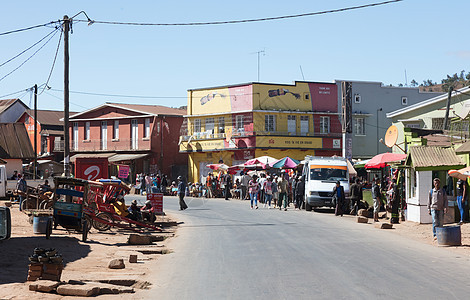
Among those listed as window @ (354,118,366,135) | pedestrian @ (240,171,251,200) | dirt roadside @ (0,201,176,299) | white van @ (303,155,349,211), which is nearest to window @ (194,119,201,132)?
window @ (354,118,366,135)

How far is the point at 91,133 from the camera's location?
71562 millimetres

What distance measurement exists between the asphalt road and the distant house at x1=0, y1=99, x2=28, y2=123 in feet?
213

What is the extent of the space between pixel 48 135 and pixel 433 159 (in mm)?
58628

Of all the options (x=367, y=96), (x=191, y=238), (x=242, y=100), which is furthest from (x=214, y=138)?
(x=191, y=238)

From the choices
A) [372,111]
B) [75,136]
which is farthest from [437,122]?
[75,136]

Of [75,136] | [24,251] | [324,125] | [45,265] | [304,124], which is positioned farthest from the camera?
[75,136]

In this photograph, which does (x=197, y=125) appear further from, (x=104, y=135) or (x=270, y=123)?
(x=104, y=135)

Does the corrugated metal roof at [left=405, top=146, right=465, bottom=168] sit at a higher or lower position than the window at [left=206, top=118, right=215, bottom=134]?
lower

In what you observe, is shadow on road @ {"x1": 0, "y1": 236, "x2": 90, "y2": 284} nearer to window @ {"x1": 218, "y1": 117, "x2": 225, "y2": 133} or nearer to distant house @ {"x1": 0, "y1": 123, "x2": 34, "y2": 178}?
distant house @ {"x1": 0, "y1": 123, "x2": 34, "y2": 178}

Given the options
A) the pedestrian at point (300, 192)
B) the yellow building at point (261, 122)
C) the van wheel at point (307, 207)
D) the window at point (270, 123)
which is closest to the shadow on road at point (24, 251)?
the van wheel at point (307, 207)

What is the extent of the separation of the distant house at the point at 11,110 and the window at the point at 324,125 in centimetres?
4227

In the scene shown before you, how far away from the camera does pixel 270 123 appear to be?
59.6 m

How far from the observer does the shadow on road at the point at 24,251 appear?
38.1ft

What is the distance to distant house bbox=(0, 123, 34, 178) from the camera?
164ft
